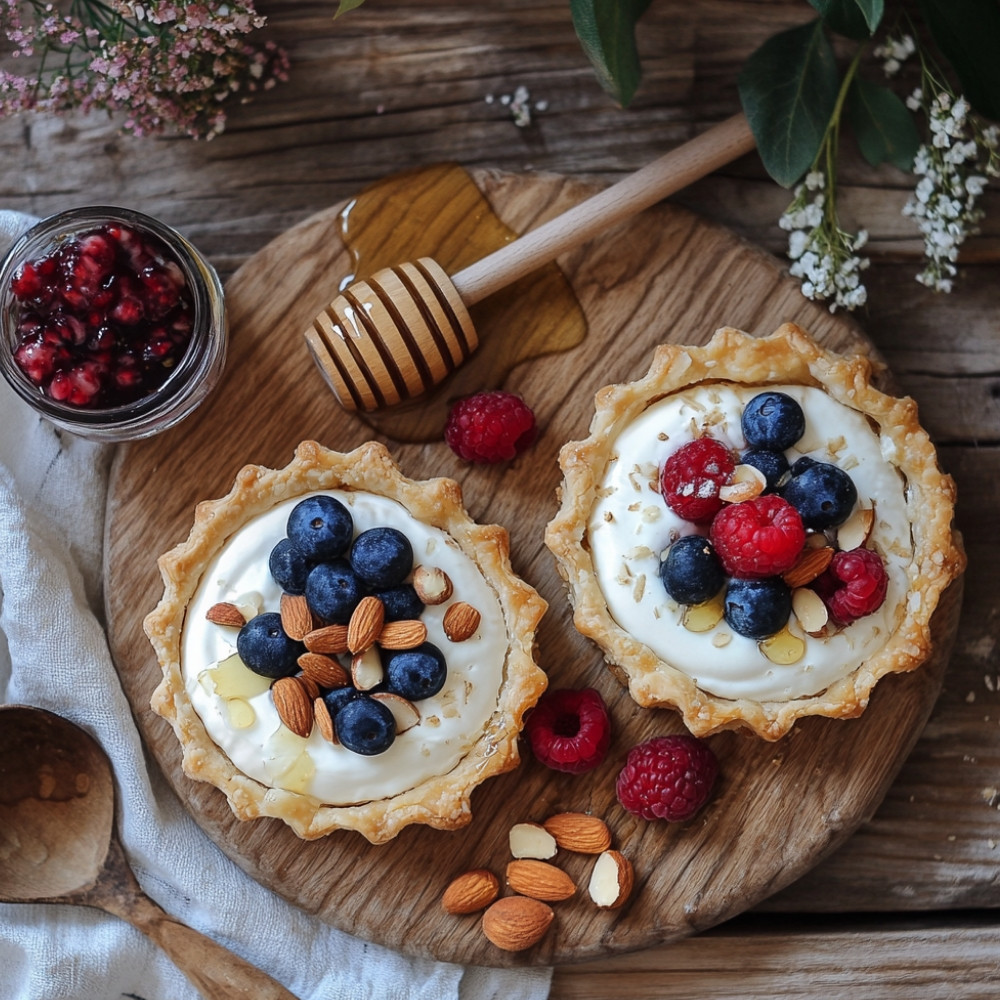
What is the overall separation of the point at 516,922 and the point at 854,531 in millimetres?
1276

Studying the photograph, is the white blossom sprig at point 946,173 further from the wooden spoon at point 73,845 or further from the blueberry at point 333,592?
the wooden spoon at point 73,845

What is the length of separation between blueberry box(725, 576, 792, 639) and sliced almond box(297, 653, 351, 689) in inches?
36.3

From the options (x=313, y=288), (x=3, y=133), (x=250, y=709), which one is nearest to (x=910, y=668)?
(x=250, y=709)

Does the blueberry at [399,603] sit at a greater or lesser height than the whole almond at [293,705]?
greater

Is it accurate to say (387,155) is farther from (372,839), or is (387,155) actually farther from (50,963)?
(50,963)

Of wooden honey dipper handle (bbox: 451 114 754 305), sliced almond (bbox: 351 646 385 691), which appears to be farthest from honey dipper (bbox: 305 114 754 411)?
sliced almond (bbox: 351 646 385 691)

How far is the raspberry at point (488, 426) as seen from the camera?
2.65 m

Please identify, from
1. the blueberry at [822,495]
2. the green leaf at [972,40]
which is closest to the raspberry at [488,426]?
the blueberry at [822,495]

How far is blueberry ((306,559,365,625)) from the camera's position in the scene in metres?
2.40

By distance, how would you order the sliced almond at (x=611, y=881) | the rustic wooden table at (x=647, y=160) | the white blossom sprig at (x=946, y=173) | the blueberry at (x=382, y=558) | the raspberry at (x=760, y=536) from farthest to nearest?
the rustic wooden table at (x=647, y=160), the white blossom sprig at (x=946, y=173), the sliced almond at (x=611, y=881), the blueberry at (x=382, y=558), the raspberry at (x=760, y=536)

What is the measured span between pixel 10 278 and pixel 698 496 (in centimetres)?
176

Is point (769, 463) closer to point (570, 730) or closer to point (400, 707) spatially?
point (570, 730)

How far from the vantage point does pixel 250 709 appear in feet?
8.18

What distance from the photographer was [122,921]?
9.07 ft
